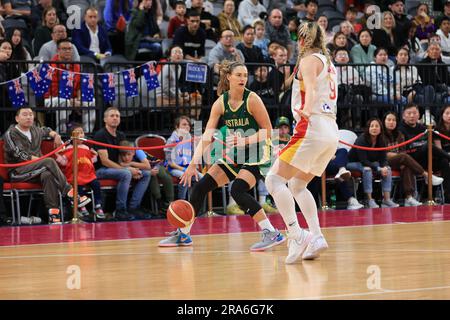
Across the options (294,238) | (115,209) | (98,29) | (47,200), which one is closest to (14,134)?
(47,200)

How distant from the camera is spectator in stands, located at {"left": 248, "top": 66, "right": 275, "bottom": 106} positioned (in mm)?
17602

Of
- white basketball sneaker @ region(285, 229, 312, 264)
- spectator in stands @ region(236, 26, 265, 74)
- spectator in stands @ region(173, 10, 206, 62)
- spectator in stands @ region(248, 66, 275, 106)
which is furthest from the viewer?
spectator in stands @ region(236, 26, 265, 74)

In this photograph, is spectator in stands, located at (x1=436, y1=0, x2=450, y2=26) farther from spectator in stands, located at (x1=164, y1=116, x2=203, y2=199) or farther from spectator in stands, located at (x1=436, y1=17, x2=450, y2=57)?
spectator in stands, located at (x1=164, y1=116, x2=203, y2=199)

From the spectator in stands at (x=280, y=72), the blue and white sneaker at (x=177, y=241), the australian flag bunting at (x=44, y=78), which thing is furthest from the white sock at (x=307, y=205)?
the spectator in stands at (x=280, y=72)

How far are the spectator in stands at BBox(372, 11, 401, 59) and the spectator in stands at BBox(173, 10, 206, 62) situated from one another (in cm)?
426

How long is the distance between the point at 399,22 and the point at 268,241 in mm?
12262

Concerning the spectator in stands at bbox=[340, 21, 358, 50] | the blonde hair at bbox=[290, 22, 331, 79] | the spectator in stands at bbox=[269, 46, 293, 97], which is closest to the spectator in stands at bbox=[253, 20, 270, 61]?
the spectator in stands at bbox=[269, 46, 293, 97]

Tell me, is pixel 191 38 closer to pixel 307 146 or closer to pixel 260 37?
pixel 260 37

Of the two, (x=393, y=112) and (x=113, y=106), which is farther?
(x=393, y=112)

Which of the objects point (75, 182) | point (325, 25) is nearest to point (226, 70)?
point (75, 182)
